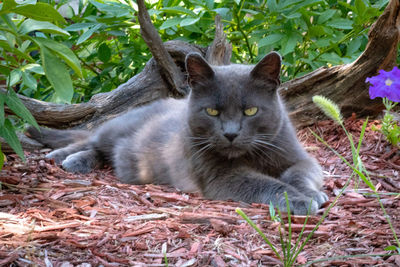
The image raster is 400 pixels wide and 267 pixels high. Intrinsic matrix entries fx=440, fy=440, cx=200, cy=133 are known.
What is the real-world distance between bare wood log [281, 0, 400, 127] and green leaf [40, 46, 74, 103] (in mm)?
2652

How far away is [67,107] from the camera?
4422 millimetres

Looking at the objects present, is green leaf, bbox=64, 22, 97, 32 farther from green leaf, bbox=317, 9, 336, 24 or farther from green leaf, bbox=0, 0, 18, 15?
green leaf, bbox=0, 0, 18, 15

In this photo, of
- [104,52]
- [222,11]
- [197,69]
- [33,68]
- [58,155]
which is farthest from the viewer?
[104,52]

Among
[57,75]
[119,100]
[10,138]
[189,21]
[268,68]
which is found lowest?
[119,100]

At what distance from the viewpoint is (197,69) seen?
9.76ft

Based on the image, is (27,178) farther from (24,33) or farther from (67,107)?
(67,107)

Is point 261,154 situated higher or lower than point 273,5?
lower

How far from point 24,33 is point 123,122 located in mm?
2504

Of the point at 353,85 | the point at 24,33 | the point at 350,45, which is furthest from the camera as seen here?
the point at 350,45

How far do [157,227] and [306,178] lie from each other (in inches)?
45.9

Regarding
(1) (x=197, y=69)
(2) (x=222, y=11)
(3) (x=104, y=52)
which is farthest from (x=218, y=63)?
(1) (x=197, y=69)

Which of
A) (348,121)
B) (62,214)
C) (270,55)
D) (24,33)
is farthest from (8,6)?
(348,121)

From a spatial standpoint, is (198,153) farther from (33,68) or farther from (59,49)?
(59,49)

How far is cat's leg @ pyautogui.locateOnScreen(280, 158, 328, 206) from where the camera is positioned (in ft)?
8.51
